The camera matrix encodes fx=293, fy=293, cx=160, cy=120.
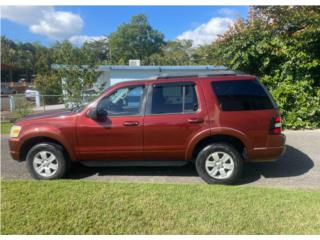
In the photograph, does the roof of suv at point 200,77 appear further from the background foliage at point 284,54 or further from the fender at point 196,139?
the background foliage at point 284,54

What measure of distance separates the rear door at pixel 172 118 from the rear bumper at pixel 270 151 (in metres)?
0.97

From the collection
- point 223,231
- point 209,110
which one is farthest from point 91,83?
point 223,231

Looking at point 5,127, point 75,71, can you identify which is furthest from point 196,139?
point 5,127

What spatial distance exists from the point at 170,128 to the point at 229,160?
1.14m

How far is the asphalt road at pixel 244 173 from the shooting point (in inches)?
203

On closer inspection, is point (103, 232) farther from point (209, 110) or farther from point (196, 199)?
point (209, 110)

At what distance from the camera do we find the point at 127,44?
3093 inches

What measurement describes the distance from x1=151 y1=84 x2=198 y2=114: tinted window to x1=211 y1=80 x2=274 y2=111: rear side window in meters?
0.43

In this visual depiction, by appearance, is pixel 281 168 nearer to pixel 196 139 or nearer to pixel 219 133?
pixel 219 133

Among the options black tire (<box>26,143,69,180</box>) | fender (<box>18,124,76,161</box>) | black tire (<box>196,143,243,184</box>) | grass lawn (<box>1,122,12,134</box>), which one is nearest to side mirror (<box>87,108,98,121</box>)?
fender (<box>18,124,76,161</box>)

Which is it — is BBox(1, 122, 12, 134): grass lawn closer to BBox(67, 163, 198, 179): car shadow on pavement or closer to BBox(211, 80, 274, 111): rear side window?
BBox(67, 163, 198, 179): car shadow on pavement

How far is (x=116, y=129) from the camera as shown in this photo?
197 inches

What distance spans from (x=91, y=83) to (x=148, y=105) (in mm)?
7350

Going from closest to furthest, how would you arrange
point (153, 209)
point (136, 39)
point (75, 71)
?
1. point (153, 209)
2. point (75, 71)
3. point (136, 39)
